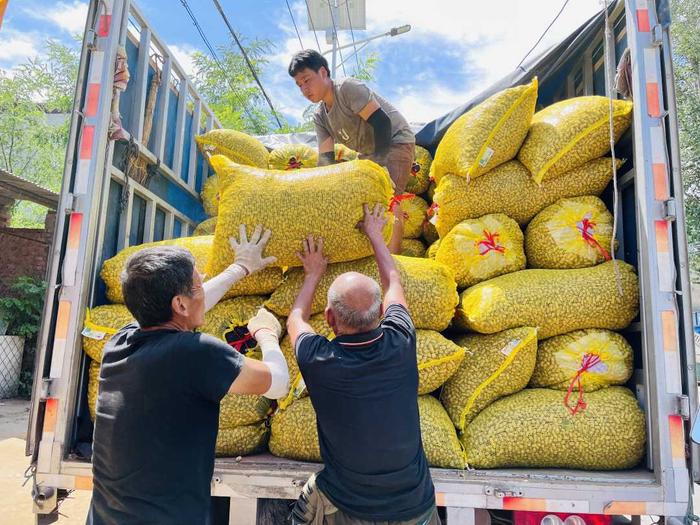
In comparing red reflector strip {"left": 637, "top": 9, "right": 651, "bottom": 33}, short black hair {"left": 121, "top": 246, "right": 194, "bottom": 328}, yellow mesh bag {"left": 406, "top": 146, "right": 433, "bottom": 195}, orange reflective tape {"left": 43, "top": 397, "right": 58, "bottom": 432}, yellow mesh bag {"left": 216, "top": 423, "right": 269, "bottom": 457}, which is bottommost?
yellow mesh bag {"left": 216, "top": 423, "right": 269, "bottom": 457}

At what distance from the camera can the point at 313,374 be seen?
1.42 metres

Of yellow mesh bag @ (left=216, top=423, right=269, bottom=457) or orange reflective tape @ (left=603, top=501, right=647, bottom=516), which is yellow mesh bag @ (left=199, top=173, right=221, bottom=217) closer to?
yellow mesh bag @ (left=216, top=423, right=269, bottom=457)

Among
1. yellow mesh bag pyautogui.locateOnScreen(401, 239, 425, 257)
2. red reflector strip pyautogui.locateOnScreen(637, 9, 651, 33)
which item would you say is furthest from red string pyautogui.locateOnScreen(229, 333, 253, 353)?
red reflector strip pyautogui.locateOnScreen(637, 9, 651, 33)

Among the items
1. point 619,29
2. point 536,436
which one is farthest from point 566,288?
point 619,29

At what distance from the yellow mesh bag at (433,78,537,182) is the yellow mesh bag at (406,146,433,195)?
0.68 metres

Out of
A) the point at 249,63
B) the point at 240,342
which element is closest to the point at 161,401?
the point at 240,342

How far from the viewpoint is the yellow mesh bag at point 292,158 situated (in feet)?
11.0

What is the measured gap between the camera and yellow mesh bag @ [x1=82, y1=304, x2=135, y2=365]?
1825 millimetres

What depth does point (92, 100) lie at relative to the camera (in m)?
1.95

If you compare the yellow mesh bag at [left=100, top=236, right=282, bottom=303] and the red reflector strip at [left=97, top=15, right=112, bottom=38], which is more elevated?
the red reflector strip at [left=97, top=15, right=112, bottom=38]

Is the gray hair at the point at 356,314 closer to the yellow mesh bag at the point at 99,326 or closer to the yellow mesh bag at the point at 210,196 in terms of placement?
the yellow mesh bag at the point at 99,326

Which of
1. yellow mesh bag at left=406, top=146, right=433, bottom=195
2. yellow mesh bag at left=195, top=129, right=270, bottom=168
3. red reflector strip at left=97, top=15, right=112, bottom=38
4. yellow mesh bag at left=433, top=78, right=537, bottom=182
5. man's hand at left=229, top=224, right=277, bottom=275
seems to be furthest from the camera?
yellow mesh bag at left=195, top=129, right=270, bottom=168

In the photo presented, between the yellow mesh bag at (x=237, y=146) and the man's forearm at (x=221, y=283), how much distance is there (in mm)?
1473

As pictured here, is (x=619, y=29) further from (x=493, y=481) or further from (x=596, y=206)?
(x=493, y=481)
